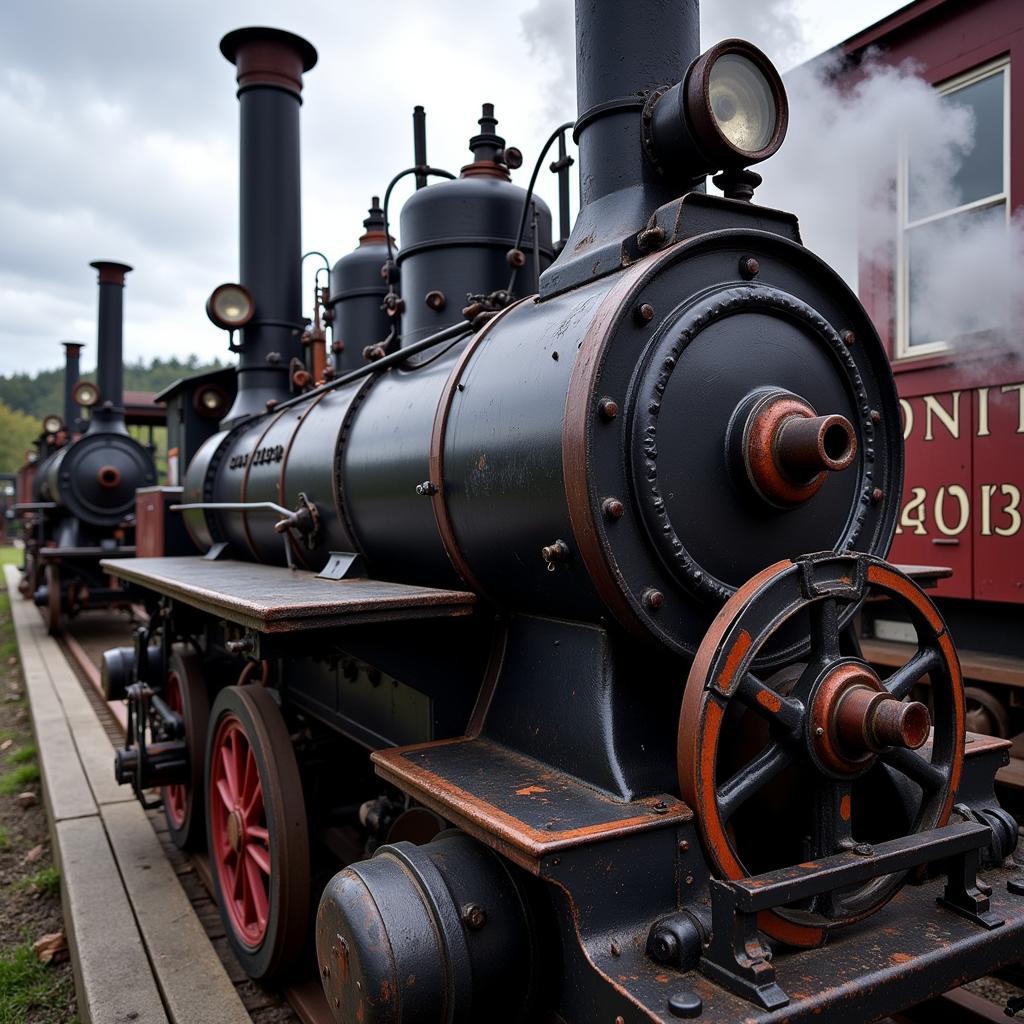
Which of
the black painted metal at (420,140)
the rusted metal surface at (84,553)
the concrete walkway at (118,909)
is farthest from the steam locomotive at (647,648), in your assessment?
the rusted metal surface at (84,553)

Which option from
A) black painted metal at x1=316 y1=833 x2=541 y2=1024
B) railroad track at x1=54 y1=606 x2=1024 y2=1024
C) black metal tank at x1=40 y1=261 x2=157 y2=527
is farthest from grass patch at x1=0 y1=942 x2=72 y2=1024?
black metal tank at x1=40 y1=261 x2=157 y2=527

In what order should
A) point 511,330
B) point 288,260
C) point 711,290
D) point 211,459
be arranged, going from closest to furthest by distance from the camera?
point 711,290 → point 511,330 → point 211,459 → point 288,260

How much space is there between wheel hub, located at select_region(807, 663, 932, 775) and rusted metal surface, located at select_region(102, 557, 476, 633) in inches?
36.3

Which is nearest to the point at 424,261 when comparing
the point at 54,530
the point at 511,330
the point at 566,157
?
the point at 566,157

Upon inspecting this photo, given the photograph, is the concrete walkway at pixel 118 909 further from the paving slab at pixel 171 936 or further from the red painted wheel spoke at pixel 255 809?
the red painted wheel spoke at pixel 255 809

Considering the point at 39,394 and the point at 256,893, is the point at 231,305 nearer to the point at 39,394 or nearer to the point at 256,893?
the point at 256,893

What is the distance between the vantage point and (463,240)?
11.1ft

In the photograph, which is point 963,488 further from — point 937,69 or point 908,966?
point 908,966

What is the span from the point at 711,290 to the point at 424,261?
1.73 meters

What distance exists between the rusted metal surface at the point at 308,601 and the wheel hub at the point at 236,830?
30.6 inches

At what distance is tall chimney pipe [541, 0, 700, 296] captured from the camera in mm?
2199

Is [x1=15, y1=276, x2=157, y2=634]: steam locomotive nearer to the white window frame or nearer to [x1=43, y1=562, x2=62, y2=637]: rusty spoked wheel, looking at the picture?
[x1=43, y1=562, x2=62, y2=637]: rusty spoked wheel

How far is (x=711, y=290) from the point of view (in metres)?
1.96

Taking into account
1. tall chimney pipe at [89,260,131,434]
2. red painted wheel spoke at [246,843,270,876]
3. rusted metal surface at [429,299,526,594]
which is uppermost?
tall chimney pipe at [89,260,131,434]
